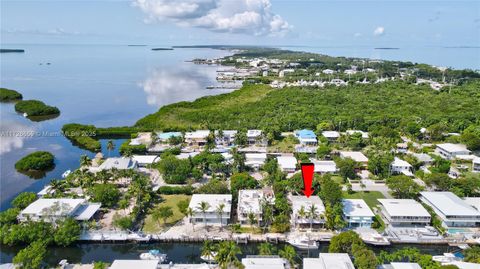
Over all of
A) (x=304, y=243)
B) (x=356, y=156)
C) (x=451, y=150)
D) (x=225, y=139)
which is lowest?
(x=304, y=243)

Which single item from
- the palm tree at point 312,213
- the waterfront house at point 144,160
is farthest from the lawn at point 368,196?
the waterfront house at point 144,160

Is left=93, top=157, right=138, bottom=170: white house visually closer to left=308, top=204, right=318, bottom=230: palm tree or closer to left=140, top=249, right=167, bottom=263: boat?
left=140, top=249, right=167, bottom=263: boat

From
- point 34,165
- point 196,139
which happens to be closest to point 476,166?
point 196,139

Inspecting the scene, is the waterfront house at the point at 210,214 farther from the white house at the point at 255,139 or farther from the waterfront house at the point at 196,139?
the white house at the point at 255,139

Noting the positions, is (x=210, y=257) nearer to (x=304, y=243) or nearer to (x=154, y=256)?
(x=154, y=256)

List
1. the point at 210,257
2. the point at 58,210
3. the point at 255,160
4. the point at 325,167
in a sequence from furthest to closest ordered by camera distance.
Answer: the point at 255,160, the point at 325,167, the point at 58,210, the point at 210,257

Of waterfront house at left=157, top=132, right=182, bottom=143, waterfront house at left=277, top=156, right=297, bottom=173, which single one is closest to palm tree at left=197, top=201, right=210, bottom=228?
waterfront house at left=277, top=156, right=297, bottom=173
